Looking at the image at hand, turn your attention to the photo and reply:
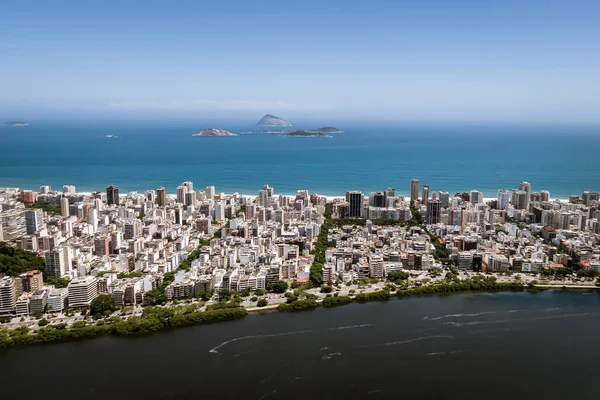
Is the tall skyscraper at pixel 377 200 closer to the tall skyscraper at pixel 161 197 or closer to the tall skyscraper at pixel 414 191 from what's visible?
the tall skyscraper at pixel 414 191

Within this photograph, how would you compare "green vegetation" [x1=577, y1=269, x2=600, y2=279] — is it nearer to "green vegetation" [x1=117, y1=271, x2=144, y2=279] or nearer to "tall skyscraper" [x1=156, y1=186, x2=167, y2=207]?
"green vegetation" [x1=117, y1=271, x2=144, y2=279]

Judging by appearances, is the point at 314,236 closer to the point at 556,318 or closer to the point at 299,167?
the point at 556,318

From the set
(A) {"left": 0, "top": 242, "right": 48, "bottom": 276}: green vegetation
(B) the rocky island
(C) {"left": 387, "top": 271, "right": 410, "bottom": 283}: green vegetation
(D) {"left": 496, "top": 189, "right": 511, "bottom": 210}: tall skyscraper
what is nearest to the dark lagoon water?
(C) {"left": 387, "top": 271, "right": 410, "bottom": 283}: green vegetation

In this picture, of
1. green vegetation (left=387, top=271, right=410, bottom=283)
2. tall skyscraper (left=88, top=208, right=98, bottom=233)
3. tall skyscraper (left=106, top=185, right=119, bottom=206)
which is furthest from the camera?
tall skyscraper (left=106, top=185, right=119, bottom=206)

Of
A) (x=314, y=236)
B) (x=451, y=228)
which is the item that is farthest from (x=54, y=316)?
(x=451, y=228)

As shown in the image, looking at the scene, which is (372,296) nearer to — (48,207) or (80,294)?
(80,294)

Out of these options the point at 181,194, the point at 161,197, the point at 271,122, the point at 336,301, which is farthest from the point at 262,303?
the point at 271,122
